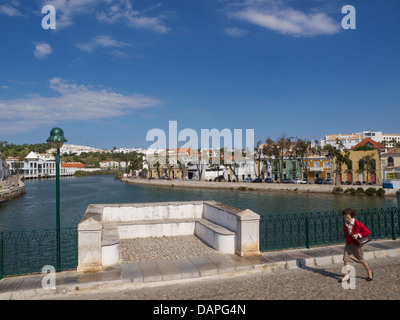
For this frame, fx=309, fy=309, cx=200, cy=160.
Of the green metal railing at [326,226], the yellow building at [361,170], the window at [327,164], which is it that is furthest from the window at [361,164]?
the green metal railing at [326,226]

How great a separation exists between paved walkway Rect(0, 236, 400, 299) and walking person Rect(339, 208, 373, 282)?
0.57 metres

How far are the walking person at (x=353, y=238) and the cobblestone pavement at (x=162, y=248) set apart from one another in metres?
3.65

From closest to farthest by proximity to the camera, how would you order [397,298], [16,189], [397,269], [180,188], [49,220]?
[397,298] < [397,269] < [49,220] < [16,189] < [180,188]

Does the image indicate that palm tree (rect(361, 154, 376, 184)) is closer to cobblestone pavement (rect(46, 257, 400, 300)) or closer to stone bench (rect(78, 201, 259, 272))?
stone bench (rect(78, 201, 259, 272))

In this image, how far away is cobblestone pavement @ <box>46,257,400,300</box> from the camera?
232 inches

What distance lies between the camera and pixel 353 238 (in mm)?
6414

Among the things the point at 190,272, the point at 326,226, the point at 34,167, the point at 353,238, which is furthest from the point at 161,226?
the point at 34,167

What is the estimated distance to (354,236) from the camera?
6332 millimetres

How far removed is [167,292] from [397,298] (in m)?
4.33

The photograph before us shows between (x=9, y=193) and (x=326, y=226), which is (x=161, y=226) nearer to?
(x=326, y=226)

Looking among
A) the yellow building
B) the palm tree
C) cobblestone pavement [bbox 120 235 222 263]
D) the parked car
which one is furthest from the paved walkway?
the parked car

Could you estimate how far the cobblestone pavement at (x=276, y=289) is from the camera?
588 cm

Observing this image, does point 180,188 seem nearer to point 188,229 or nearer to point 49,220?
point 49,220
